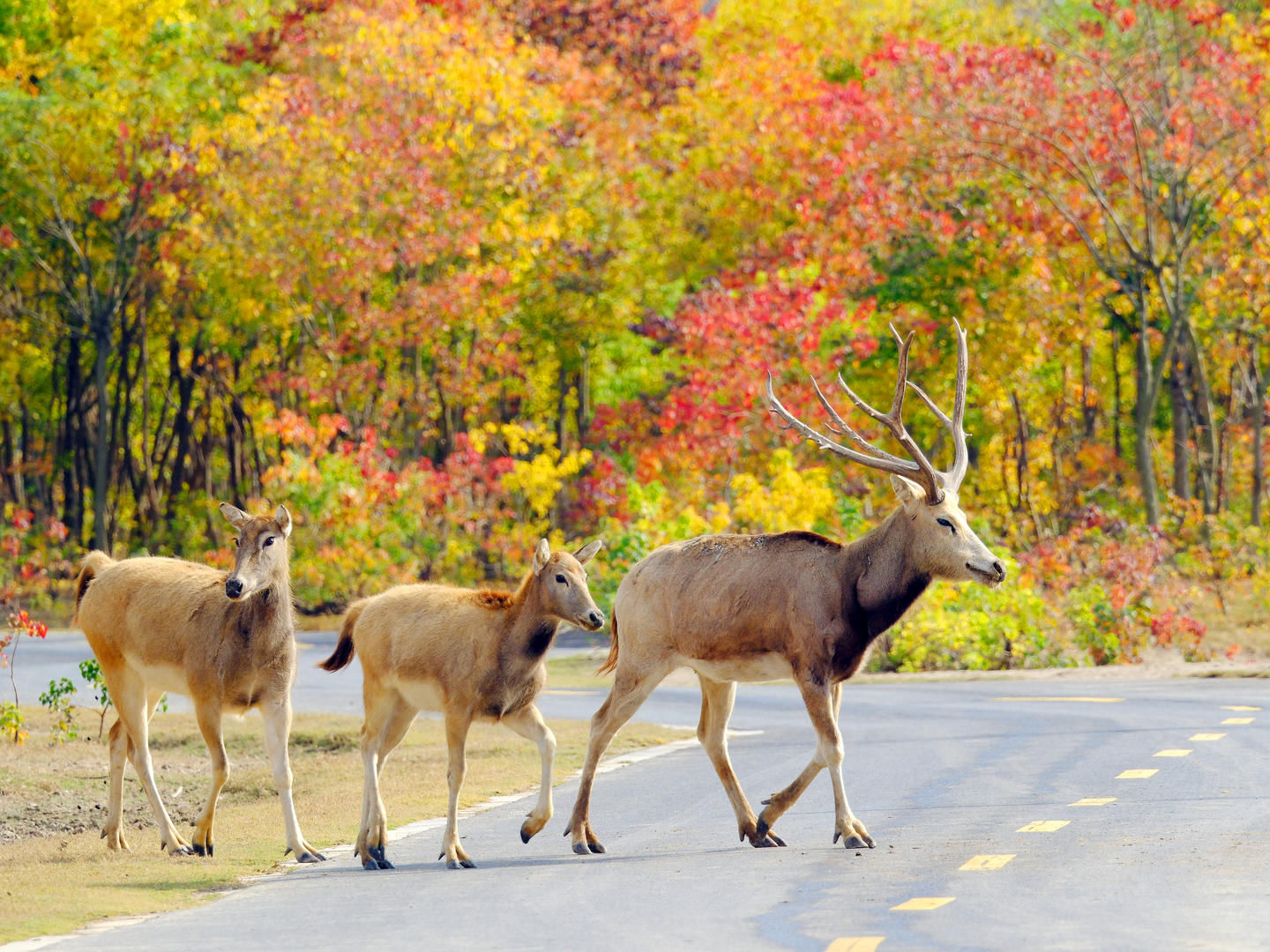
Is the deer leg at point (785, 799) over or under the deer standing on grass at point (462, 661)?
under

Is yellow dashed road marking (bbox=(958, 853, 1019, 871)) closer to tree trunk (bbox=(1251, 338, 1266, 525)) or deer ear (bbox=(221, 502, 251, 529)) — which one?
deer ear (bbox=(221, 502, 251, 529))

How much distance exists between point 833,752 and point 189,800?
5.91m

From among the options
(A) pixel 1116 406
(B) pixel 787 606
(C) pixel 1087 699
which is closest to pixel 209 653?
(B) pixel 787 606

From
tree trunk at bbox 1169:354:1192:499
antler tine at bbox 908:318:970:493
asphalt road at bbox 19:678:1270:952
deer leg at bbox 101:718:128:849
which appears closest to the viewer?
asphalt road at bbox 19:678:1270:952

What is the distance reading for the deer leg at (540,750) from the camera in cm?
1093

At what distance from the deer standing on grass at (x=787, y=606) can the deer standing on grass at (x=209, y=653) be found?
200 cm

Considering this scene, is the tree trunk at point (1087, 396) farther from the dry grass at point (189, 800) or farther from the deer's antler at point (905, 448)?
the deer's antler at point (905, 448)

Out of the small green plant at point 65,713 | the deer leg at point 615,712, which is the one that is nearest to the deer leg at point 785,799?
the deer leg at point 615,712

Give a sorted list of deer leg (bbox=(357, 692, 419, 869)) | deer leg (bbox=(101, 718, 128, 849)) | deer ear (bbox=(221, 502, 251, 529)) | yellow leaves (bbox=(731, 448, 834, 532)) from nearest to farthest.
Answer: deer leg (bbox=(357, 692, 419, 869)) → deer ear (bbox=(221, 502, 251, 529)) → deer leg (bbox=(101, 718, 128, 849)) → yellow leaves (bbox=(731, 448, 834, 532))

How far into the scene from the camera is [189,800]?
14.5 meters

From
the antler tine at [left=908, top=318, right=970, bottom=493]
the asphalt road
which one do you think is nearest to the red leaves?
the asphalt road

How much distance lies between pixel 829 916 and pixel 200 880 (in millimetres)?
3748

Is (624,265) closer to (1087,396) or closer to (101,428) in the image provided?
(1087,396)

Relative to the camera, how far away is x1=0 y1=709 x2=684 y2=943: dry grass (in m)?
9.96
